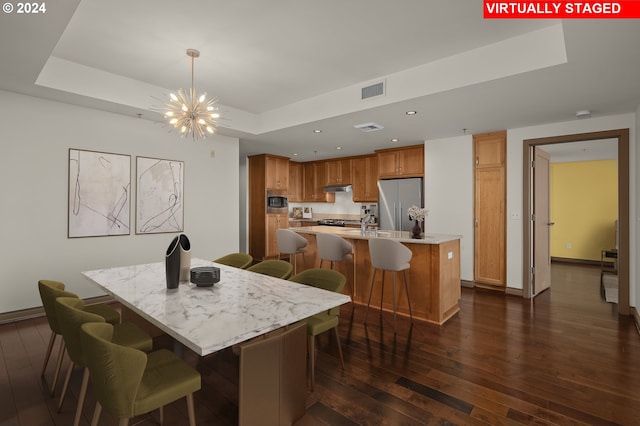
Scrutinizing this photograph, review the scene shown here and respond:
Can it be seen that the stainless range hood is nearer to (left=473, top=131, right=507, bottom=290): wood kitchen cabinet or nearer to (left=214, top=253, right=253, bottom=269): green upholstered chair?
(left=473, top=131, right=507, bottom=290): wood kitchen cabinet

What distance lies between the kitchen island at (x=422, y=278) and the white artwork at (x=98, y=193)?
9.56ft

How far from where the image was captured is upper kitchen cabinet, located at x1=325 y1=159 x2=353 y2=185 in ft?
24.7

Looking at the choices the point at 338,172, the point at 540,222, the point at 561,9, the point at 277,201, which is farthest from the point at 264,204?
the point at 561,9

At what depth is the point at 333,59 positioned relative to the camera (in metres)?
3.21

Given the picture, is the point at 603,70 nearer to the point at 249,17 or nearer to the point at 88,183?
the point at 249,17

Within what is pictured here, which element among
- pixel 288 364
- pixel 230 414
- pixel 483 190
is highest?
pixel 483 190

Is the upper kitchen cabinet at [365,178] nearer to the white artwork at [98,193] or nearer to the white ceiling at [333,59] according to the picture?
the white ceiling at [333,59]

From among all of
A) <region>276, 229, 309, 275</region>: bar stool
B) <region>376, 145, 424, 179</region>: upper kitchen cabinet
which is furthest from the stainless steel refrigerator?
<region>276, 229, 309, 275</region>: bar stool

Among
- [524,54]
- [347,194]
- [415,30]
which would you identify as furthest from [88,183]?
[347,194]

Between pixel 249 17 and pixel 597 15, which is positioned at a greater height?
pixel 249 17

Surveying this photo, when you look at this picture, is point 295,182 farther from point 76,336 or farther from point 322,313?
point 76,336

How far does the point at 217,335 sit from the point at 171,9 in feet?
7.82

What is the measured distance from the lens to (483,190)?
509 cm

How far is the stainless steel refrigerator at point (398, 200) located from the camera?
5.90m
